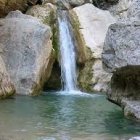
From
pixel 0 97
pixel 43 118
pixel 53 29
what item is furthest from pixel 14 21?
pixel 43 118

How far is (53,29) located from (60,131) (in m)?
11.6

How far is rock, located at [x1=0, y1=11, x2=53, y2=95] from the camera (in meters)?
16.9

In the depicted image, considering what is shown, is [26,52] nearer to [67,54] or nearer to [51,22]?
[67,54]

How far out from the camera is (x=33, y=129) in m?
9.53

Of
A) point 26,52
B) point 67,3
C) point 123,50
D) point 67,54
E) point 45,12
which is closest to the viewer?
point 123,50

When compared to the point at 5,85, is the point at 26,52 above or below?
above

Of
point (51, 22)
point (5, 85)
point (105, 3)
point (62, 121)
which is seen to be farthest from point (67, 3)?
point (62, 121)

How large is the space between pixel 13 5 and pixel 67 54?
11.2ft

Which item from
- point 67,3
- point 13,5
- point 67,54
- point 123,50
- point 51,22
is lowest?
point 67,54

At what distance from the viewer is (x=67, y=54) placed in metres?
20.3

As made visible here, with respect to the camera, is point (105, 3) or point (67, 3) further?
point (105, 3)

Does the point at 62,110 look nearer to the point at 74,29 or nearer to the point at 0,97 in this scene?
the point at 0,97

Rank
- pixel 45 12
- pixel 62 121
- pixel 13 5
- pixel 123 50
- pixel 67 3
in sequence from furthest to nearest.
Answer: pixel 67 3 < pixel 45 12 < pixel 13 5 < pixel 62 121 < pixel 123 50

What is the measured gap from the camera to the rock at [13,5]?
19558 millimetres
